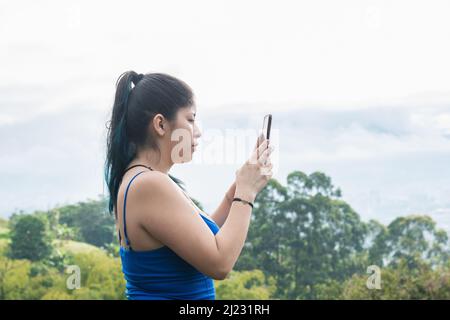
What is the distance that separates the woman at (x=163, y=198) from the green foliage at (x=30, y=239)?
9818 mm

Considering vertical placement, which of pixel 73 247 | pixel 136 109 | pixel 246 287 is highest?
pixel 136 109

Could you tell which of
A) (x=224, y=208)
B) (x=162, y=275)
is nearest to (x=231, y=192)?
(x=224, y=208)

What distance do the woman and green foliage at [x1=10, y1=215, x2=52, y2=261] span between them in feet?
32.2

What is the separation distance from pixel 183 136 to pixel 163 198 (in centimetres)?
16

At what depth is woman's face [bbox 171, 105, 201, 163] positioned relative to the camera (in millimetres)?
1263

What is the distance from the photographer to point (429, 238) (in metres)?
11.8

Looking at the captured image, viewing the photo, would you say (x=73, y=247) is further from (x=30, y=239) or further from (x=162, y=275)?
(x=162, y=275)

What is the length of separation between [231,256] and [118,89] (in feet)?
1.46

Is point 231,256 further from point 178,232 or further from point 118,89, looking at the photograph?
point 118,89

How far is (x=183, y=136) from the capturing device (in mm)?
1264

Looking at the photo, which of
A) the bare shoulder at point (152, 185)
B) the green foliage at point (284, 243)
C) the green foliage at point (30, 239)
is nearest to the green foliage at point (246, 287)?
the green foliage at point (284, 243)

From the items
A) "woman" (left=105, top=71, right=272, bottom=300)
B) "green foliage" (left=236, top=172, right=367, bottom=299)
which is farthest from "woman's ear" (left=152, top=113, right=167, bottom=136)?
"green foliage" (left=236, top=172, right=367, bottom=299)

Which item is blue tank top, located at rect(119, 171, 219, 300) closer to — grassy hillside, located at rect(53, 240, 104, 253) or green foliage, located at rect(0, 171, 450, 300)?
green foliage, located at rect(0, 171, 450, 300)

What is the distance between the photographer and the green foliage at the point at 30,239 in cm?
1049
